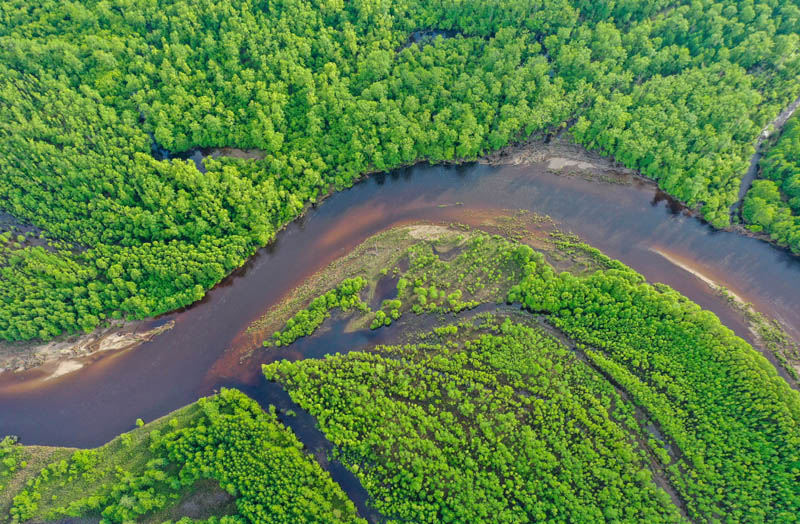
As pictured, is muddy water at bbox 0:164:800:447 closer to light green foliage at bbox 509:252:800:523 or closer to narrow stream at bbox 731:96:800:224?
narrow stream at bbox 731:96:800:224

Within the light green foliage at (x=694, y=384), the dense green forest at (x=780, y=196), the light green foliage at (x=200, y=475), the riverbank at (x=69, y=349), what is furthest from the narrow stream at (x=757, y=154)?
the riverbank at (x=69, y=349)

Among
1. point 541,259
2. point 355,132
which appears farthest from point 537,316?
point 355,132

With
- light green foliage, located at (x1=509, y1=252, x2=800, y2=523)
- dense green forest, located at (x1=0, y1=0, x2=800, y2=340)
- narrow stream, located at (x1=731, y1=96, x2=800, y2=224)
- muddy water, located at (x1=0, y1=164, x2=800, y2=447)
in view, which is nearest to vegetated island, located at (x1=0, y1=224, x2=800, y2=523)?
light green foliage, located at (x1=509, y1=252, x2=800, y2=523)

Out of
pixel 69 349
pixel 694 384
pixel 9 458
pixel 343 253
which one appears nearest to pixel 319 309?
pixel 343 253

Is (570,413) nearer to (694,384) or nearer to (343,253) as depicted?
(694,384)

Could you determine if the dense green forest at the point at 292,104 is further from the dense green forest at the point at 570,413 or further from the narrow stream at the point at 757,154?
the dense green forest at the point at 570,413

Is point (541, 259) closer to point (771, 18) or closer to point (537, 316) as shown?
point (537, 316)
